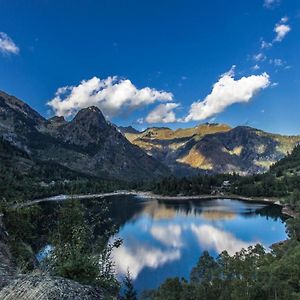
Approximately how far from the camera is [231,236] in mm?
139875

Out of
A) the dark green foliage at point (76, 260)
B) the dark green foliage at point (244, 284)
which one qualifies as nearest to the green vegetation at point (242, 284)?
the dark green foliage at point (244, 284)

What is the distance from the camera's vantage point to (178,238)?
138m

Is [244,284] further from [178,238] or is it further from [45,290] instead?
[178,238]

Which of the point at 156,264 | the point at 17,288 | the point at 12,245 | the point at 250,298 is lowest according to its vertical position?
the point at 156,264

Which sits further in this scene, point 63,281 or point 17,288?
point 63,281

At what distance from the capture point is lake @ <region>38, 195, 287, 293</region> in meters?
93.9

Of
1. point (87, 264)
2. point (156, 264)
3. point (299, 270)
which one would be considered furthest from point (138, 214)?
point (87, 264)

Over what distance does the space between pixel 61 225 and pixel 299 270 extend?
38619mm

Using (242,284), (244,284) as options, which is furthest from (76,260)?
(244,284)

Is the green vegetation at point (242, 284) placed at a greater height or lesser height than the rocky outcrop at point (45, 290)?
lesser

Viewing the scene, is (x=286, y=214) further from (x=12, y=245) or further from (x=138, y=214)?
(x=12, y=245)

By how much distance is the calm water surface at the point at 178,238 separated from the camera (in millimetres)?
94375

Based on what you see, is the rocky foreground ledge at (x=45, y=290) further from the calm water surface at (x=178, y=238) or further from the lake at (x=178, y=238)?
the calm water surface at (x=178, y=238)

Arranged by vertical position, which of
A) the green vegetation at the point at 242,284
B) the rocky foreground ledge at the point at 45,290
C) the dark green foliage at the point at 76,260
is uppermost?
the rocky foreground ledge at the point at 45,290
